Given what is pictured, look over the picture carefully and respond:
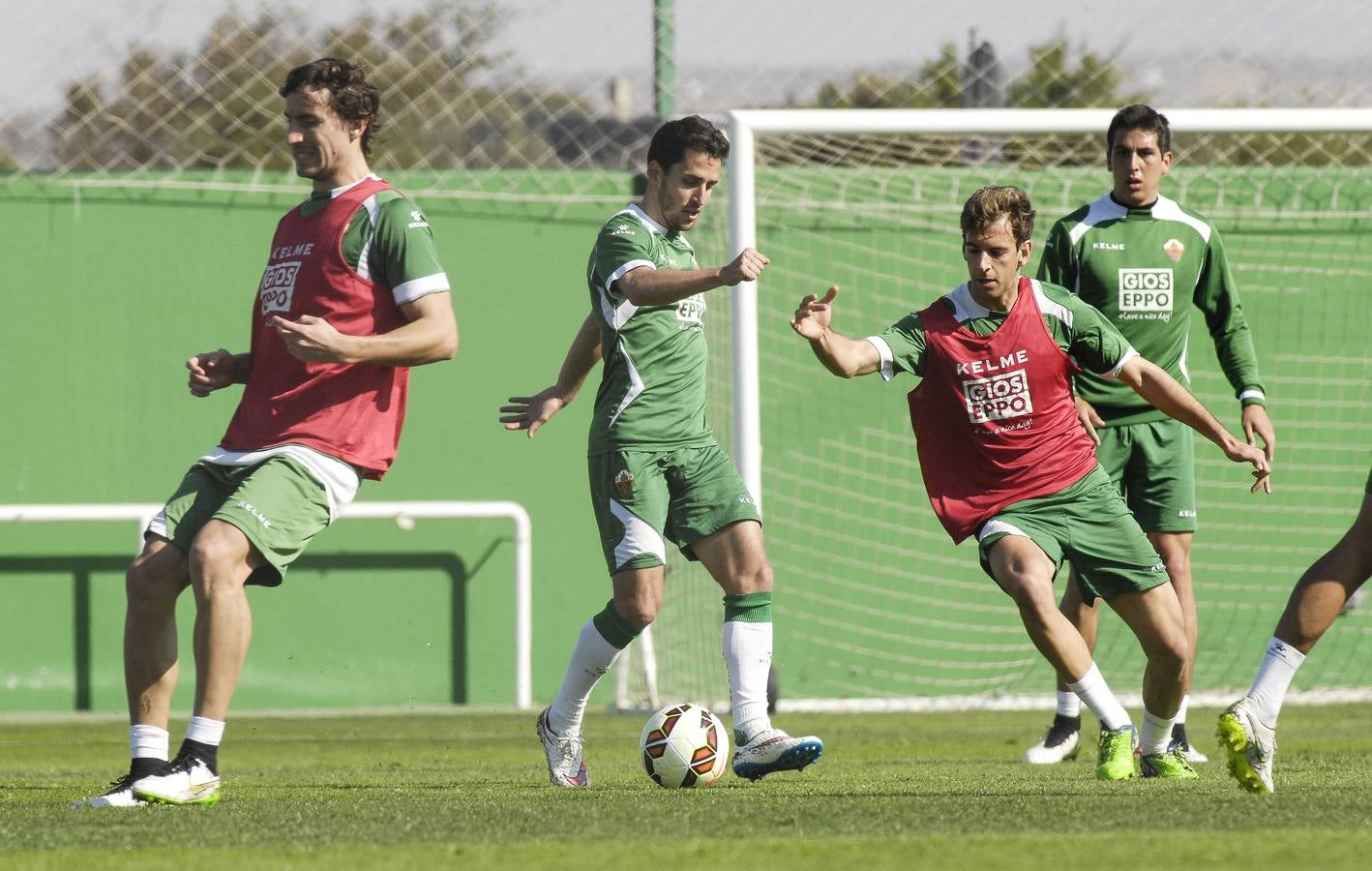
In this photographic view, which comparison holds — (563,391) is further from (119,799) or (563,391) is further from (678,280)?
(119,799)

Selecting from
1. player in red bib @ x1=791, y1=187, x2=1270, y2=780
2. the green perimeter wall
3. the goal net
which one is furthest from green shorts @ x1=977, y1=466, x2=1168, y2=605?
the green perimeter wall

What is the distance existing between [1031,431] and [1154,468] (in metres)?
1.04

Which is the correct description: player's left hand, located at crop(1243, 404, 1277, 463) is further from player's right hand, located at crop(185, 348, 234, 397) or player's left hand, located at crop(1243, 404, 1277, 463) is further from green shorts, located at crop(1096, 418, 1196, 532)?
player's right hand, located at crop(185, 348, 234, 397)

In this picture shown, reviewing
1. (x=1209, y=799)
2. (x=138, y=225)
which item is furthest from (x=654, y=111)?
(x=1209, y=799)

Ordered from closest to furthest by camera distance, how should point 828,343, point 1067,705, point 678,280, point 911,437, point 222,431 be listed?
point 828,343
point 678,280
point 1067,705
point 222,431
point 911,437

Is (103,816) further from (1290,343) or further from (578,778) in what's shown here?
(1290,343)

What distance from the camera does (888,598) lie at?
10859 mm

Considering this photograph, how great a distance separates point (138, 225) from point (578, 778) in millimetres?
6134

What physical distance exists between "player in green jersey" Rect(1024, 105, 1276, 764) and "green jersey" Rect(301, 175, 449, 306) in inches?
95.9

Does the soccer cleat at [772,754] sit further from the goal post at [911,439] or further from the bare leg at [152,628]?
the goal post at [911,439]

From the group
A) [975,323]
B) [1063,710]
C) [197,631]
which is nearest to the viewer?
[197,631]

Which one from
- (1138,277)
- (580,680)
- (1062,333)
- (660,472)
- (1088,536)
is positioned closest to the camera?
(1088,536)

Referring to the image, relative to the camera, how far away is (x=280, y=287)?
4938mm

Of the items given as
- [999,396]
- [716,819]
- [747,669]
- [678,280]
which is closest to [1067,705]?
[747,669]
